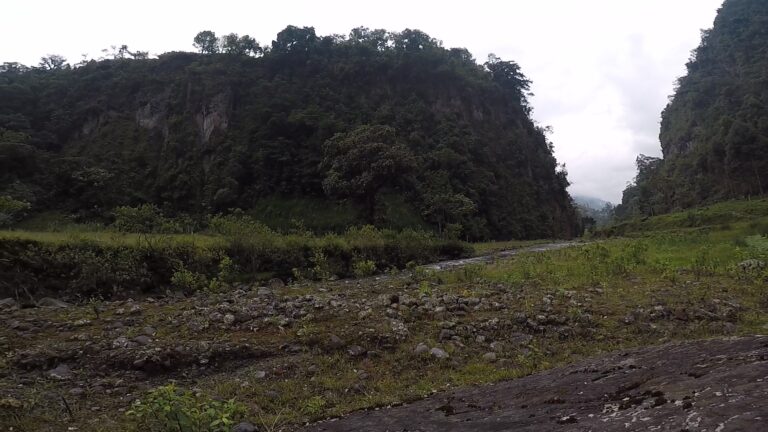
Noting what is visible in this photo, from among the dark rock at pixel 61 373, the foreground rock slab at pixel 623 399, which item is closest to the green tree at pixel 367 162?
the dark rock at pixel 61 373

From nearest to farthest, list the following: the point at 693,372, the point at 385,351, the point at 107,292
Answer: the point at 693,372 → the point at 385,351 → the point at 107,292

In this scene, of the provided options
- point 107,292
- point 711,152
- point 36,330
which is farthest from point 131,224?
point 711,152

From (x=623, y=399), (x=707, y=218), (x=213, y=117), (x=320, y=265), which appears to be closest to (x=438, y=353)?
(x=623, y=399)

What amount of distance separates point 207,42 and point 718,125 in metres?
95.1

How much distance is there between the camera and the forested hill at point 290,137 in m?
58.3

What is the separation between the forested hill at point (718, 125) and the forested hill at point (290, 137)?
21844mm

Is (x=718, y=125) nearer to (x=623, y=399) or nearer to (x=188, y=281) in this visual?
(x=188, y=281)

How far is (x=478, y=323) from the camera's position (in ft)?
31.9

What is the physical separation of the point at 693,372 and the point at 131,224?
34184mm

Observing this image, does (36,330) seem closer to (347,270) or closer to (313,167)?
(347,270)

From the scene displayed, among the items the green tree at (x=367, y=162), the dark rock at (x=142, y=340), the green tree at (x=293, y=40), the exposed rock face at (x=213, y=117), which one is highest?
the green tree at (x=293, y=40)

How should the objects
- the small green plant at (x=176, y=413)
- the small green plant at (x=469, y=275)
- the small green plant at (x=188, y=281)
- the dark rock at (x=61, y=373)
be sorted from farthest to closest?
the small green plant at (x=188, y=281), the small green plant at (x=469, y=275), the dark rock at (x=61, y=373), the small green plant at (x=176, y=413)

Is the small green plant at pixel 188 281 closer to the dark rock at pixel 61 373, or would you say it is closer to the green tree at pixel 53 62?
the dark rock at pixel 61 373

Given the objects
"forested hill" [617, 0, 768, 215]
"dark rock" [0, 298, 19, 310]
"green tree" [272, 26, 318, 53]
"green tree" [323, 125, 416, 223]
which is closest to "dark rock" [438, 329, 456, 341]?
"dark rock" [0, 298, 19, 310]
